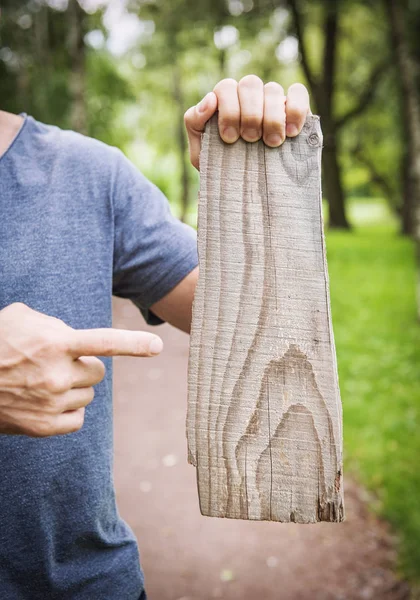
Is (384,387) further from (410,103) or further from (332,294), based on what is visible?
(332,294)

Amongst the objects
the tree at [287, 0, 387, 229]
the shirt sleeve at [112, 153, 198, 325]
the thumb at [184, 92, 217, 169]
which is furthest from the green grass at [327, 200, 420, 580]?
the tree at [287, 0, 387, 229]

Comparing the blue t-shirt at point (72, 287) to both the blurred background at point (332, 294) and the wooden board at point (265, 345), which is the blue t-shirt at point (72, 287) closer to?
the wooden board at point (265, 345)

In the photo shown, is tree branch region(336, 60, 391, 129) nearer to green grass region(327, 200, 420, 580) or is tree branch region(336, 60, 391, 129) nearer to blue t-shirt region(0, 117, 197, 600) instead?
green grass region(327, 200, 420, 580)

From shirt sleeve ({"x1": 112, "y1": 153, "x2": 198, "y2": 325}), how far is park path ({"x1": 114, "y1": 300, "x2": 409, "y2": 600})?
2732 mm

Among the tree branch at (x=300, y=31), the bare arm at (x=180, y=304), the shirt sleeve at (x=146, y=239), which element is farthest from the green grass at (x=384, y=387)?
the tree branch at (x=300, y=31)

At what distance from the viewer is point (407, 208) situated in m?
20.5

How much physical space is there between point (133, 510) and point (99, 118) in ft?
34.9

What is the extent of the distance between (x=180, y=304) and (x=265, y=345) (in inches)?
23.6

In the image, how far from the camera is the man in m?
1.07

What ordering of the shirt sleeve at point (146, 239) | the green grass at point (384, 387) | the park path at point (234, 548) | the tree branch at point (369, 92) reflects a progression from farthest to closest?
1. the tree branch at point (369, 92)
2. the green grass at point (384, 387)
3. the park path at point (234, 548)
4. the shirt sleeve at point (146, 239)

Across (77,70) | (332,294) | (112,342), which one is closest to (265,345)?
(112,342)

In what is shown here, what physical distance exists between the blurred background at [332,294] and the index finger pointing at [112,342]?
10.3 ft

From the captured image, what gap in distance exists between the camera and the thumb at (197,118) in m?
1.12

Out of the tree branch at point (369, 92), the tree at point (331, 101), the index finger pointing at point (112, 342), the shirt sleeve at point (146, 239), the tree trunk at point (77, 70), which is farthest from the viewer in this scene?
the tree at point (331, 101)
